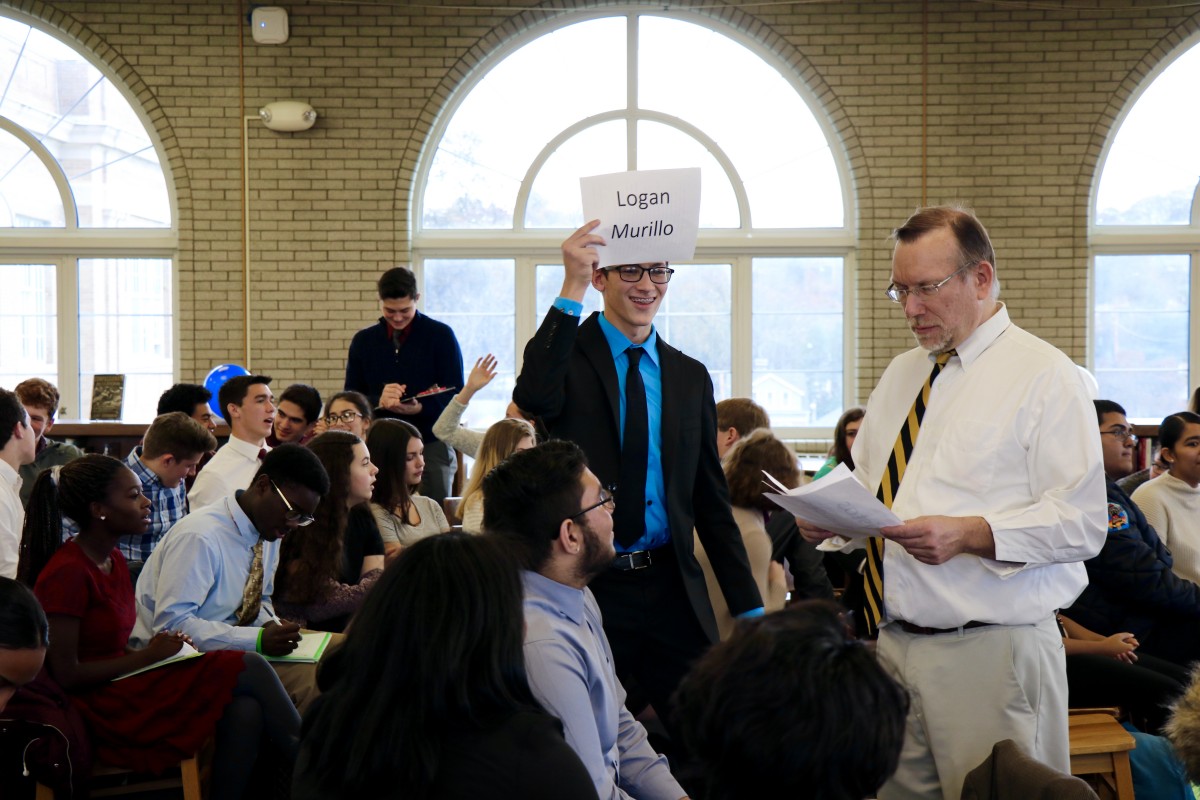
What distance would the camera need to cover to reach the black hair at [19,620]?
97.8 inches

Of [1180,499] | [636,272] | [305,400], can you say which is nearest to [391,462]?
[305,400]

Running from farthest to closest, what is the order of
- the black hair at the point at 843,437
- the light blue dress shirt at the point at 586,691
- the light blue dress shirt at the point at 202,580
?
1. the black hair at the point at 843,437
2. the light blue dress shirt at the point at 202,580
3. the light blue dress shirt at the point at 586,691

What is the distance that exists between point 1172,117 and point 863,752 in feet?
30.8

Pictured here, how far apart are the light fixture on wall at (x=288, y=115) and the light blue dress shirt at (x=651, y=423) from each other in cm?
643

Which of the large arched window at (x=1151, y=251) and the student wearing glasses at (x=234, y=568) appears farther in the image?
the large arched window at (x=1151, y=251)

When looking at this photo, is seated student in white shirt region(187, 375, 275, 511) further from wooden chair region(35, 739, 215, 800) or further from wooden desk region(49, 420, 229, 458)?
wooden desk region(49, 420, 229, 458)

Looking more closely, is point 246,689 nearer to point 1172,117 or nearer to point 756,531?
point 756,531

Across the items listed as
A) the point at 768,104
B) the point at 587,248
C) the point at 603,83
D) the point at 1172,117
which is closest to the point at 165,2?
the point at 603,83

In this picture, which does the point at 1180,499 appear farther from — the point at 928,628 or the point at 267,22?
the point at 267,22

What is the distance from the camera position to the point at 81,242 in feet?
30.5

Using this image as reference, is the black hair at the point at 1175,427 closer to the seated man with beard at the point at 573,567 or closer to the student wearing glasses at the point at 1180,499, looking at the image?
the student wearing glasses at the point at 1180,499

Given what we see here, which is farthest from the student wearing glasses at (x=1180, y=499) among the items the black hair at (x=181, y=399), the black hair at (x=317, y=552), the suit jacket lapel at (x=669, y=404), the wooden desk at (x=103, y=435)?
the wooden desk at (x=103, y=435)

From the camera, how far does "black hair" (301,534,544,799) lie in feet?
5.17

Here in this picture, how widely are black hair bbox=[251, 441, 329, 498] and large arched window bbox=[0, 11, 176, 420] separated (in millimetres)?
6154
